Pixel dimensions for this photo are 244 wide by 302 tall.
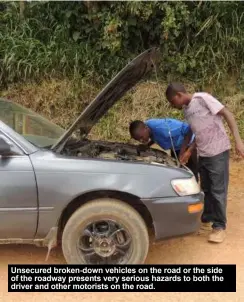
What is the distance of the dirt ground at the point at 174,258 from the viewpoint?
3.45 metres

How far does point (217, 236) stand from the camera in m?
4.54

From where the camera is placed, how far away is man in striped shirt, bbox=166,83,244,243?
4340mm

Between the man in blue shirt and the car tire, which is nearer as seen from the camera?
the car tire

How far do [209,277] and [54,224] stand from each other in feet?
4.44

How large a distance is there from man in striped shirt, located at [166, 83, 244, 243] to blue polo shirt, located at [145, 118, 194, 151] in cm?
37

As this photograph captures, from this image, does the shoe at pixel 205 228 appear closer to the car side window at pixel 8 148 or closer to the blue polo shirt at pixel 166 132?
the blue polo shirt at pixel 166 132

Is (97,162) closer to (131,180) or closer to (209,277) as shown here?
(131,180)

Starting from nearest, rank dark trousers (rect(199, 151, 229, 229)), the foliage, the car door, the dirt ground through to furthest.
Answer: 1. the dirt ground
2. the car door
3. dark trousers (rect(199, 151, 229, 229))
4. the foliage

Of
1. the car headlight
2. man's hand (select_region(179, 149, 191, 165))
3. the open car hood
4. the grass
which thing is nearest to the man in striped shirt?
man's hand (select_region(179, 149, 191, 165))

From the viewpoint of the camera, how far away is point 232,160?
755 cm

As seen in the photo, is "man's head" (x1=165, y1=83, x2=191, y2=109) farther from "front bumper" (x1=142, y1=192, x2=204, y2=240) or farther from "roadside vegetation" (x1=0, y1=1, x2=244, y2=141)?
"roadside vegetation" (x1=0, y1=1, x2=244, y2=141)

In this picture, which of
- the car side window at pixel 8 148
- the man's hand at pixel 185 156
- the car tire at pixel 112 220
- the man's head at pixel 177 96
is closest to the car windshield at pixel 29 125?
the car side window at pixel 8 148

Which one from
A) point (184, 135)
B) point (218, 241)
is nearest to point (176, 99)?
point (184, 135)

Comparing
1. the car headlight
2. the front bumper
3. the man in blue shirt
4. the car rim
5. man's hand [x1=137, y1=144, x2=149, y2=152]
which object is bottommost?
the car rim
